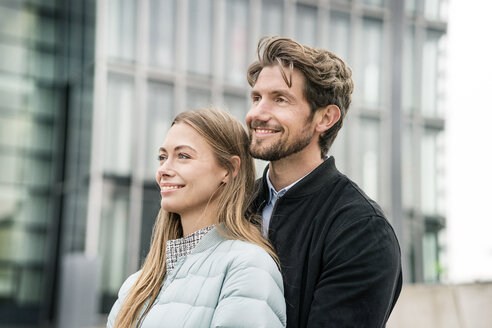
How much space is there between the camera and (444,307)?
578 cm

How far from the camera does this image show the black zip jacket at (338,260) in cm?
280

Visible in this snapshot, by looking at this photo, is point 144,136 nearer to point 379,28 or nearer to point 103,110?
point 103,110

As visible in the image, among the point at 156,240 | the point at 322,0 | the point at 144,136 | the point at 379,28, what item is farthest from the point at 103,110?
the point at 156,240

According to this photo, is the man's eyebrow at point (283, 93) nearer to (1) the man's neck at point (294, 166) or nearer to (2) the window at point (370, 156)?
(1) the man's neck at point (294, 166)

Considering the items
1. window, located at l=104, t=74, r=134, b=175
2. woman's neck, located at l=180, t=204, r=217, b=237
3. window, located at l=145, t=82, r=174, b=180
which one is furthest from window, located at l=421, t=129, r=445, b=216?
woman's neck, located at l=180, t=204, r=217, b=237

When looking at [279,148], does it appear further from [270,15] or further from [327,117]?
[270,15]

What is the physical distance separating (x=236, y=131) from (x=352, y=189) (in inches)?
23.0

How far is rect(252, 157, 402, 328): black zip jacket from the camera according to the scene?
2.80 metres

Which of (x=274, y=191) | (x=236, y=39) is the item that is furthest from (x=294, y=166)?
(x=236, y=39)

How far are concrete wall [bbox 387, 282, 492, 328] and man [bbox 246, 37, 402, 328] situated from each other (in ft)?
8.69

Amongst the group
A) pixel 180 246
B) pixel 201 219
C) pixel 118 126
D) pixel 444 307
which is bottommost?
pixel 444 307

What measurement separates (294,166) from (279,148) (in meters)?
0.15

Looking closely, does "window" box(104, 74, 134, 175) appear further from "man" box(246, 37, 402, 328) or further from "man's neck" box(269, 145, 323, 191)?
"man's neck" box(269, 145, 323, 191)

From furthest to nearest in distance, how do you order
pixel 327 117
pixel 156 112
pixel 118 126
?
pixel 156 112
pixel 118 126
pixel 327 117
